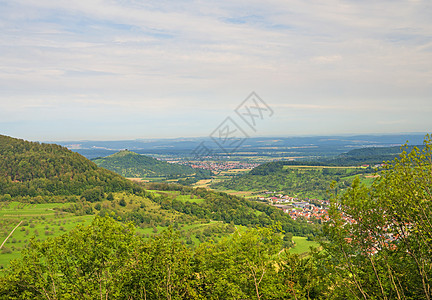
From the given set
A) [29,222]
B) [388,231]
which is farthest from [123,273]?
[29,222]

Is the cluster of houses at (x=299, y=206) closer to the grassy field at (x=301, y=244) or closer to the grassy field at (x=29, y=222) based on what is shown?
the grassy field at (x=301, y=244)

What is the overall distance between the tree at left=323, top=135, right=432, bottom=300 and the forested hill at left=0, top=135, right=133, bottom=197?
88353 millimetres

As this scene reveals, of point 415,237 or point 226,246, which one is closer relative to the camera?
point 415,237

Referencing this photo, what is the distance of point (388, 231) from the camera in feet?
49.2

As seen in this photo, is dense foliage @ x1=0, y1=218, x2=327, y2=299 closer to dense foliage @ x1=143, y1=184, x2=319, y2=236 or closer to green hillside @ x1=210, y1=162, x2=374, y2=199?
dense foliage @ x1=143, y1=184, x2=319, y2=236

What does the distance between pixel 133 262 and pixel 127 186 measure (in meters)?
82.3

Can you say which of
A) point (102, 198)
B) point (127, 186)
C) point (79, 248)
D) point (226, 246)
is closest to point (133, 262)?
point (79, 248)

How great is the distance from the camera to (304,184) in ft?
444

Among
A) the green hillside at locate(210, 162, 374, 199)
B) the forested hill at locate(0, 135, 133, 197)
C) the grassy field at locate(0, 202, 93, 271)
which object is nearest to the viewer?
the grassy field at locate(0, 202, 93, 271)

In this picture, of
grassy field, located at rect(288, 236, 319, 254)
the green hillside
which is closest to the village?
the green hillside

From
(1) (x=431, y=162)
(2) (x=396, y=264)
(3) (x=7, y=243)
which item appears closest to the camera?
(1) (x=431, y=162)

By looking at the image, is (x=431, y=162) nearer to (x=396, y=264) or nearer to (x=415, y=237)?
(x=415, y=237)

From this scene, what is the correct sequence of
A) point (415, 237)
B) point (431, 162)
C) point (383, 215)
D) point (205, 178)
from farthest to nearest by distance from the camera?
point (205, 178) → point (383, 215) → point (415, 237) → point (431, 162)

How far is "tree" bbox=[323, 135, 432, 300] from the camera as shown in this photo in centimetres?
1316
